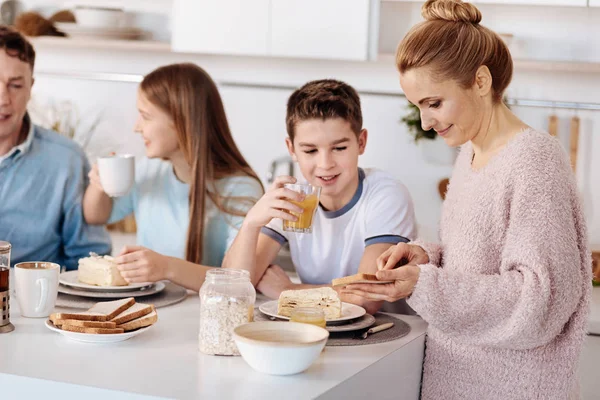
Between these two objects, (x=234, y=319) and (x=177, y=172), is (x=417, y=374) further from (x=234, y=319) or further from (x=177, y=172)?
(x=177, y=172)

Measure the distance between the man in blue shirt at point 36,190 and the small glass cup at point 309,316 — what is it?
112cm

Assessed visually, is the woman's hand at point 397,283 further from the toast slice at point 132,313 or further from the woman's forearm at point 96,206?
the woman's forearm at point 96,206

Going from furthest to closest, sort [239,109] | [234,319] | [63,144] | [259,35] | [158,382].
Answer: [239,109] < [259,35] < [63,144] < [234,319] < [158,382]

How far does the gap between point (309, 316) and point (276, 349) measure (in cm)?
21

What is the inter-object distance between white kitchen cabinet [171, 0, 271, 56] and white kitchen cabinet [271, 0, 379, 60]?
5 centimetres

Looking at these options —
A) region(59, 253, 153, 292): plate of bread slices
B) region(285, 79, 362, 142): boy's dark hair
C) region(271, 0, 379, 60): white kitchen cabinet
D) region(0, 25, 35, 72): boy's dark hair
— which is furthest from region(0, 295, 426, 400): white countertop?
region(271, 0, 379, 60): white kitchen cabinet

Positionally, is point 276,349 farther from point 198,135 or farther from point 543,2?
point 543,2

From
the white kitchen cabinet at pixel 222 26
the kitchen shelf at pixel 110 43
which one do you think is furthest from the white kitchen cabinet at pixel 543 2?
the kitchen shelf at pixel 110 43

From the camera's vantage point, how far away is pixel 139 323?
1564mm

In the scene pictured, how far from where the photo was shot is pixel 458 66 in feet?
5.22

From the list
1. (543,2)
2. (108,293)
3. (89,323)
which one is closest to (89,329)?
(89,323)

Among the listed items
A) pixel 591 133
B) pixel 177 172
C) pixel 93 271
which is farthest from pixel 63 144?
pixel 591 133

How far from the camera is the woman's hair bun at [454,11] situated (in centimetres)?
162

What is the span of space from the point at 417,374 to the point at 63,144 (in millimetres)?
1368
